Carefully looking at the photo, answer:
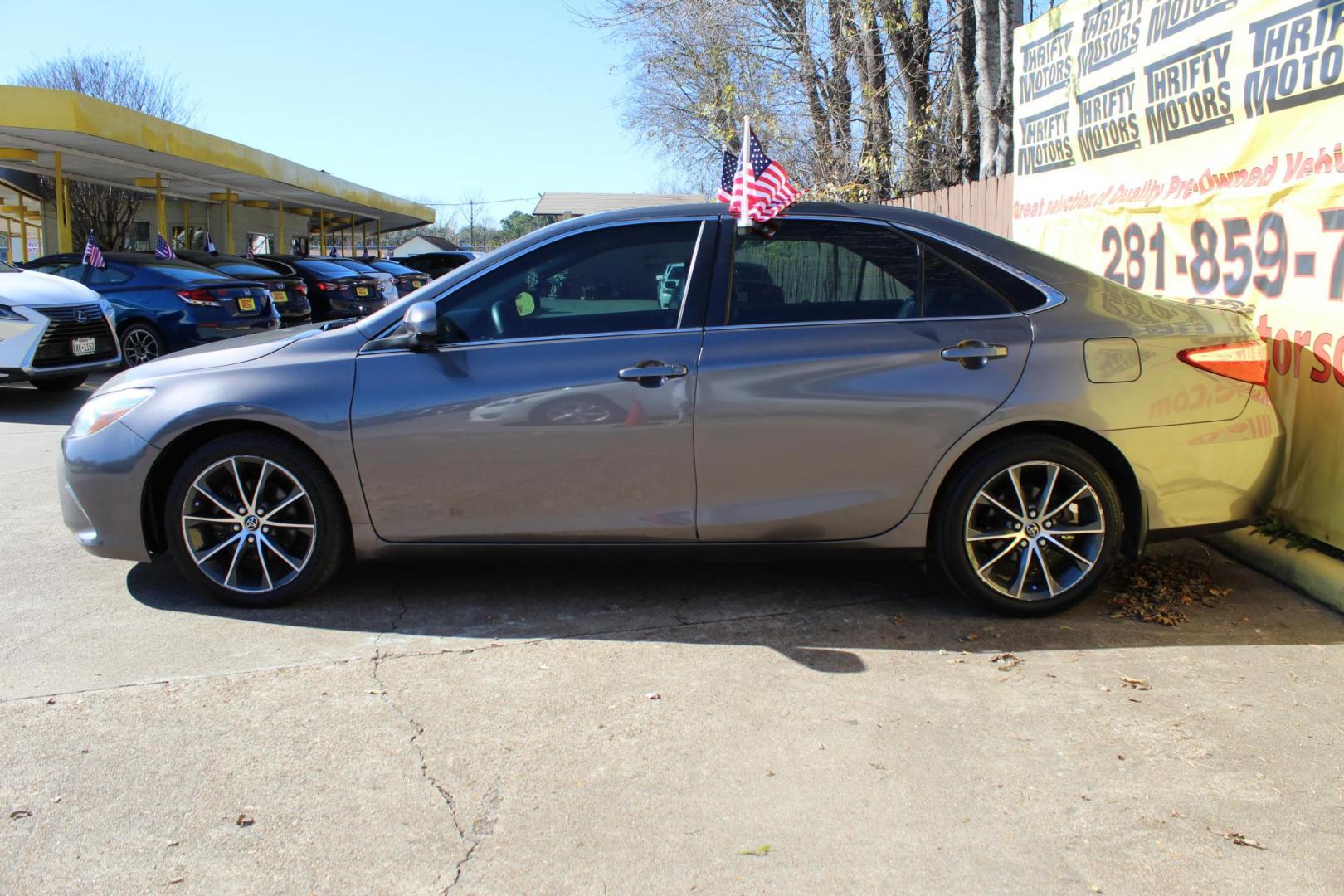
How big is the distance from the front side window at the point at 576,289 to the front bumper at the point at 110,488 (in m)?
1.38

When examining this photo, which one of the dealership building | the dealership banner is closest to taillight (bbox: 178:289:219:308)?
the dealership building

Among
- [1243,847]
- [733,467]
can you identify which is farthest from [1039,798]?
[733,467]

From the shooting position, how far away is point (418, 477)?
4305 mm

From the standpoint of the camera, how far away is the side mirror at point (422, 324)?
4.21 m

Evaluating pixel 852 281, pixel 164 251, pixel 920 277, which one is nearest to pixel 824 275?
pixel 852 281

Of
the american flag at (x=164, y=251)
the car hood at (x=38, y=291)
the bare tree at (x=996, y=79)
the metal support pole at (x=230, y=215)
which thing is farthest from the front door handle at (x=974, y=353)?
the metal support pole at (x=230, y=215)

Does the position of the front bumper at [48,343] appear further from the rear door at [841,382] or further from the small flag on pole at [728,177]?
the rear door at [841,382]

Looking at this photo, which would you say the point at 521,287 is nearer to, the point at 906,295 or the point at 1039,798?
the point at 906,295

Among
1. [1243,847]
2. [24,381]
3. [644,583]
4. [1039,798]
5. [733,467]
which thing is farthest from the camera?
[24,381]

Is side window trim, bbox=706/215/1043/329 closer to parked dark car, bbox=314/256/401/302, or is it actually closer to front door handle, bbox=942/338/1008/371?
front door handle, bbox=942/338/1008/371

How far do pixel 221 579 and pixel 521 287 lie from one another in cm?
174

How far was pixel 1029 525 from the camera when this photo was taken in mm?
4332

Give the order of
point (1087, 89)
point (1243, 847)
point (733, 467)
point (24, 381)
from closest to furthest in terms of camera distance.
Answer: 1. point (1243, 847)
2. point (733, 467)
3. point (1087, 89)
4. point (24, 381)

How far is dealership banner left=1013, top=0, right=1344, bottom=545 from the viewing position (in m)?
4.73
